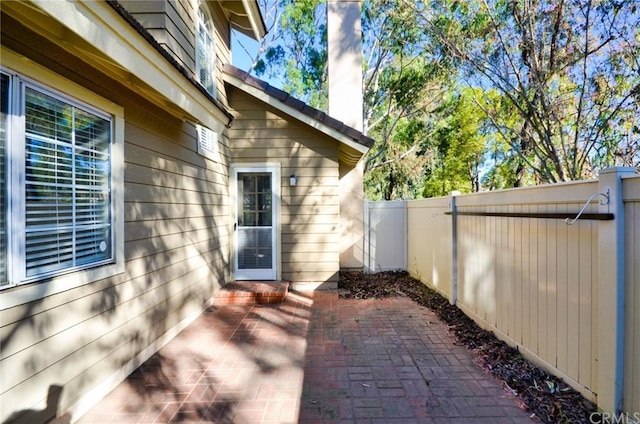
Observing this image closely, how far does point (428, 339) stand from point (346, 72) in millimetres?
6266

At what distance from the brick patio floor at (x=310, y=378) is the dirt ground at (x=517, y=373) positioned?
5.0 inches

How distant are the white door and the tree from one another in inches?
261

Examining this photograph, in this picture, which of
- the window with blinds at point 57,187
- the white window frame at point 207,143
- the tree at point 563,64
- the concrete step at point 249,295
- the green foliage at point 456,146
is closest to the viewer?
the window with blinds at point 57,187

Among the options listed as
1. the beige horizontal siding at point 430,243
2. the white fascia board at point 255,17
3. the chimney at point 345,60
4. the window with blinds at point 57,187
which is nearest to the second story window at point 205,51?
the white fascia board at point 255,17

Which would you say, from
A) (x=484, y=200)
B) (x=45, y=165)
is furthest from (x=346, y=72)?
(x=45, y=165)

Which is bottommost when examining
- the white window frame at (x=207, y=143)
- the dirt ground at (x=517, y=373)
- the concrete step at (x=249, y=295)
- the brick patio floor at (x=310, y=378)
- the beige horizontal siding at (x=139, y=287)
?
the brick patio floor at (x=310, y=378)

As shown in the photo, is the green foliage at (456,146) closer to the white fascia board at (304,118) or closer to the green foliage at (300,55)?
the green foliage at (300,55)

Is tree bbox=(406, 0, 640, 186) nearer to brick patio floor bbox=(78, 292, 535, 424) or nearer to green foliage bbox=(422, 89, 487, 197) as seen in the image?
green foliage bbox=(422, 89, 487, 197)

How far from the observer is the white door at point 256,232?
5.95m

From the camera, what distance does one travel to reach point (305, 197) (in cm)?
598

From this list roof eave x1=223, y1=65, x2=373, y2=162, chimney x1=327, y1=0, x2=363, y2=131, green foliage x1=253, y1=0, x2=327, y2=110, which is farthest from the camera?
green foliage x1=253, y1=0, x2=327, y2=110

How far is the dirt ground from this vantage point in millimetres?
2393

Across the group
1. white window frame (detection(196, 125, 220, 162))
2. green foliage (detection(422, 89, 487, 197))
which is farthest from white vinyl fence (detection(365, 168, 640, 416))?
green foliage (detection(422, 89, 487, 197))

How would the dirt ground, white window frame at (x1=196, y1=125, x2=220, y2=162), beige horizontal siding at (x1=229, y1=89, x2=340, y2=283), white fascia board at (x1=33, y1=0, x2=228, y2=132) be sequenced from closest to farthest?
white fascia board at (x1=33, y1=0, x2=228, y2=132) < the dirt ground < white window frame at (x1=196, y1=125, x2=220, y2=162) < beige horizontal siding at (x1=229, y1=89, x2=340, y2=283)
